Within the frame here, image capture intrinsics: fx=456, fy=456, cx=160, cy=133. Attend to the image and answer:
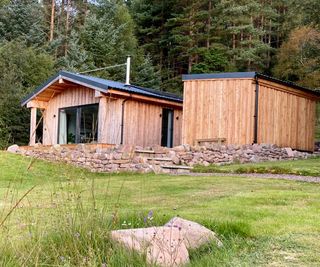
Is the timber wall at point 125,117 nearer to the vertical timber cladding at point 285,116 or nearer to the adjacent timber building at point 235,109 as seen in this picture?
the adjacent timber building at point 235,109

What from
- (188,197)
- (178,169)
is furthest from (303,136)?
(188,197)

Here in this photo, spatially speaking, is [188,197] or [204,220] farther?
[188,197]

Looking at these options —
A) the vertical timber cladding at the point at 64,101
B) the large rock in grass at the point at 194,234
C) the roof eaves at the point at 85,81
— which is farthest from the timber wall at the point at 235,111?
the large rock in grass at the point at 194,234

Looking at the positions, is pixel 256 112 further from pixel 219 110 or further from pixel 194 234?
pixel 194 234

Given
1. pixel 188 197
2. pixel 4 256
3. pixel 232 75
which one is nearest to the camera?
pixel 4 256

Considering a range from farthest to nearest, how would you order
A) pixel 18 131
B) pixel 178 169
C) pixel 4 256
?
1. pixel 18 131
2. pixel 178 169
3. pixel 4 256

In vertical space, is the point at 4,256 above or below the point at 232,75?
below

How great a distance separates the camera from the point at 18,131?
69.6 feet

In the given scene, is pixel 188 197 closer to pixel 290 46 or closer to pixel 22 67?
pixel 22 67

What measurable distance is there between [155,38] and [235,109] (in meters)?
21.8

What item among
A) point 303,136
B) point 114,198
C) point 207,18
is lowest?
point 114,198

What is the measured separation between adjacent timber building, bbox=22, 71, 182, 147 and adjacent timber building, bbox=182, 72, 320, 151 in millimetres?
1936

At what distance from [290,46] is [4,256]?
27.9 meters

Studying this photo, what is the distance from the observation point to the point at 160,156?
42.3 feet
